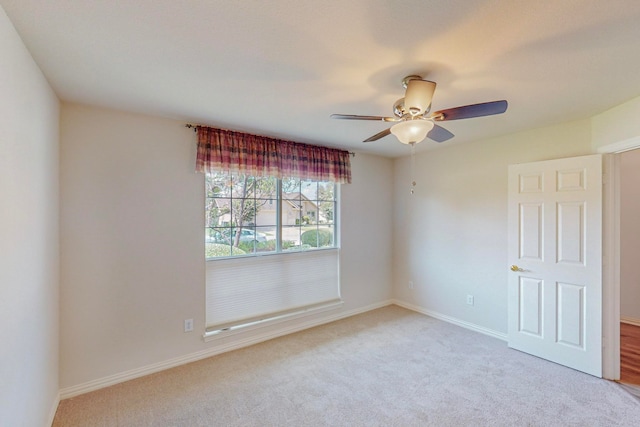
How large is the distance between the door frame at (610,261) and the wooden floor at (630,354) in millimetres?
198

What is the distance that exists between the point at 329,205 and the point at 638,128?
119 inches

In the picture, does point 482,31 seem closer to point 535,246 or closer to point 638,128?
point 638,128

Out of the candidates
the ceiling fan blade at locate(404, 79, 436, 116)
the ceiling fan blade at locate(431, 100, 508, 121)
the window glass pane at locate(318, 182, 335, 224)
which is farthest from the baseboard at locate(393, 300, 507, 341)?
the ceiling fan blade at locate(404, 79, 436, 116)

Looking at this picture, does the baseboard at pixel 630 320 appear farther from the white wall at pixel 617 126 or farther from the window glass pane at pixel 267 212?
the window glass pane at pixel 267 212

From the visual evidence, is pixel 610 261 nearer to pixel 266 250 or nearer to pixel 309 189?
pixel 309 189

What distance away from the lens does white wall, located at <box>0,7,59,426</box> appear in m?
1.35

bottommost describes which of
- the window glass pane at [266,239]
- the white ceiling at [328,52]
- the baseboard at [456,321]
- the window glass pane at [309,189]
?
the baseboard at [456,321]

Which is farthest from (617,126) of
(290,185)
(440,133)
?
(290,185)

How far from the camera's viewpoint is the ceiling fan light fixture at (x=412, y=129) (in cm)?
181

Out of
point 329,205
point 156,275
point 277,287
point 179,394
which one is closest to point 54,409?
point 179,394

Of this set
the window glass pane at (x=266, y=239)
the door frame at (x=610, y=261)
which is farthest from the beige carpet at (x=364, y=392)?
the window glass pane at (x=266, y=239)

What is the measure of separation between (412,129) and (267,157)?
1.92 meters

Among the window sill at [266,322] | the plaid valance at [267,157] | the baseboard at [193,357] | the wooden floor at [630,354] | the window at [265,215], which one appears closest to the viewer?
the baseboard at [193,357]

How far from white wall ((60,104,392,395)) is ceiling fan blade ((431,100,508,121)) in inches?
91.1
